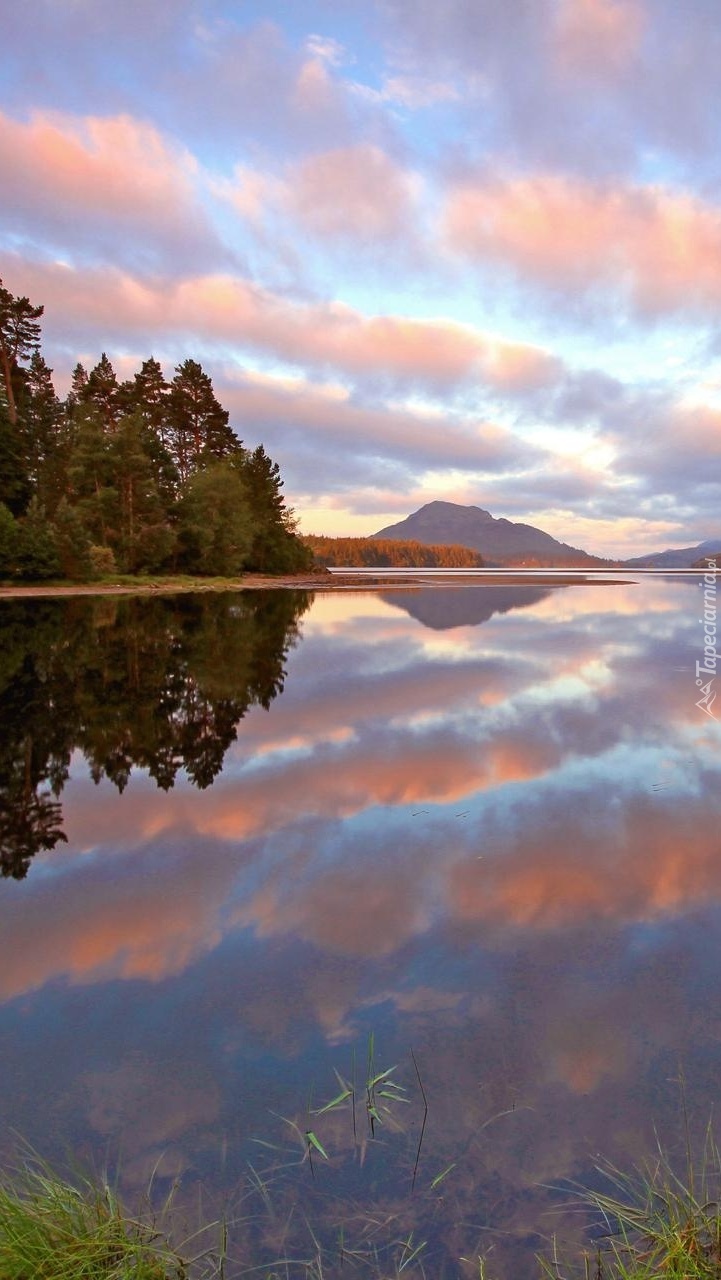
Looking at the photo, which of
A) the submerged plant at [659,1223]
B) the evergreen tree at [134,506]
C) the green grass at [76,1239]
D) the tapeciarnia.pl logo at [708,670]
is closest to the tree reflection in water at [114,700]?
the green grass at [76,1239]

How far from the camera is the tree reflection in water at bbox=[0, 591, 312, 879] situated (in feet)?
28.9

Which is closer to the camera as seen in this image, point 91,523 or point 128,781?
point 128,781

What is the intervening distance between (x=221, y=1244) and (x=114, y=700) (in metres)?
12.1

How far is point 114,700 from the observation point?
45.2 feet

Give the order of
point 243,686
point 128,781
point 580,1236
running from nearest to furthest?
point 580,1236 < point 128,781 < point 243,686

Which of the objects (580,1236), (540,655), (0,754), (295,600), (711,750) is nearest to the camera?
(580,1236)

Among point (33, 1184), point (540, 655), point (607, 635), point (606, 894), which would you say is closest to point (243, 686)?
point (540, 655)

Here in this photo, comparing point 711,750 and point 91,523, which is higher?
point 91,523

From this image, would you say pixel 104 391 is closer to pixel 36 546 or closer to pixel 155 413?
pixel 155 413

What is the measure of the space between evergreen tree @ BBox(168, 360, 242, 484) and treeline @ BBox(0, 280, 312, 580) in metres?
0.15

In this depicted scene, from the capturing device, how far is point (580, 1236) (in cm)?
275

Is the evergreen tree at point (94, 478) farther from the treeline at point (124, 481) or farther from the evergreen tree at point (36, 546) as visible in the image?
the evergreen tree at point (36, 546)

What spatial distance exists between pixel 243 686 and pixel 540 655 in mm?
10157

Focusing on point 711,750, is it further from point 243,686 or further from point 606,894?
point 243,686
